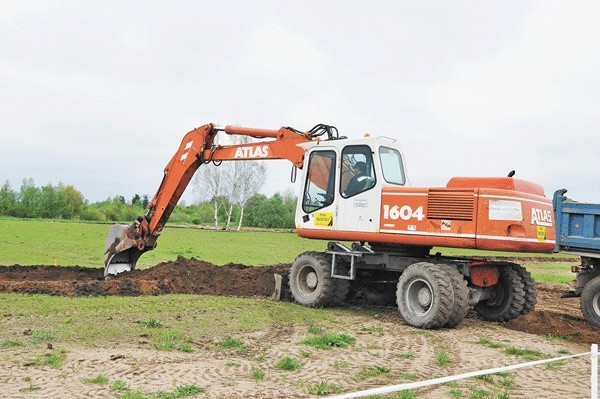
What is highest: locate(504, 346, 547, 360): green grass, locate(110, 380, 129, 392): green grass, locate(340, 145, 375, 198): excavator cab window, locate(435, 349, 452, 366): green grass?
locate(340, 145, 375, 198): excavator cab window

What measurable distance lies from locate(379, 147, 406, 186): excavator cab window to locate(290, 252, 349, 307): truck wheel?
7.73 ft

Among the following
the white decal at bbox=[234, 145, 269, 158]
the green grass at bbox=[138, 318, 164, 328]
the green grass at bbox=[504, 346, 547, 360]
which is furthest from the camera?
the white decal at bbox=[234, 145, 269, 158]

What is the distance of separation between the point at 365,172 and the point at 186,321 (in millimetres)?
4756

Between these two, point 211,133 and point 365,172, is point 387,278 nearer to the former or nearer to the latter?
point 365,172

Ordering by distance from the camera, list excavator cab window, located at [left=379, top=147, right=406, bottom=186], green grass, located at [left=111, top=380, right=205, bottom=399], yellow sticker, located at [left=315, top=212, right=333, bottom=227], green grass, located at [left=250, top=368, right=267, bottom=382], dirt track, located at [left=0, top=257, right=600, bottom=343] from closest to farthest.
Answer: green grass, located at [left=111, top=380, right=205, bottom=399], green grass, located at [left=250, top=368, right=267, bottom=382], dirt track, located at [left=0, top=257, right=600, bottom=343], excavator cab window, located at [left=379, top=147, right=406, bottom=186], yellow sticker, located at [left=315, top=212, right=333, bottom=227]

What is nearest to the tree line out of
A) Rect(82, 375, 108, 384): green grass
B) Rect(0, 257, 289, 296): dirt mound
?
Rect(0, 257, 289, 296): dirt mound

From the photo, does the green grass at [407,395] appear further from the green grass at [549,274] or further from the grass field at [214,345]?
the green grass at [549,274]

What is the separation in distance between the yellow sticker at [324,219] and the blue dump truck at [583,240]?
521 centimetres

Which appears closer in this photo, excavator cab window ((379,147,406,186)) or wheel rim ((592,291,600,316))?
wheel rim ((592,291,600,316))

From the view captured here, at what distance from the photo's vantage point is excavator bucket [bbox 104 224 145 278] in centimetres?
1552

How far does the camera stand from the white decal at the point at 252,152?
14.3 meters

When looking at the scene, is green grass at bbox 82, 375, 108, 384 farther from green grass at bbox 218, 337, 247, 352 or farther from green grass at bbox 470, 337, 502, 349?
green grass at bbox 470, 337, 502, 349

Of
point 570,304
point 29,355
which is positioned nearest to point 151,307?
point 29,355

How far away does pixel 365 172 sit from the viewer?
12.5 metres
